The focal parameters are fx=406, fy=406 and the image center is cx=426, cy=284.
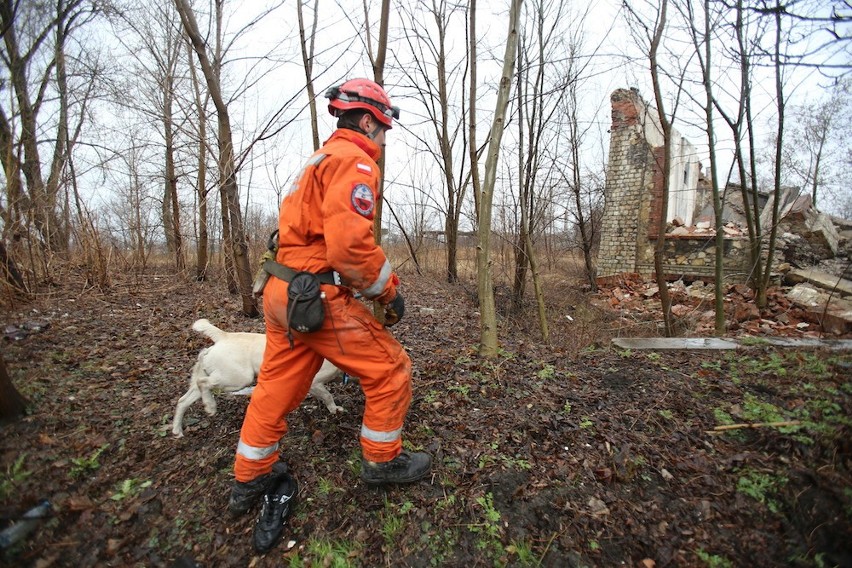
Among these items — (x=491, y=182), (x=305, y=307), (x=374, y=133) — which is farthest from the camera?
(x=491, y=182)

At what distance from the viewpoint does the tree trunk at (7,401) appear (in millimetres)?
2754

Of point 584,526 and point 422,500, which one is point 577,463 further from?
point 422,500

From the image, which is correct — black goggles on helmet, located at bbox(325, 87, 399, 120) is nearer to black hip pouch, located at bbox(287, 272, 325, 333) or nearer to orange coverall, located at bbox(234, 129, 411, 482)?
orange coverall, located at bbox(234, 129, 411, 482)

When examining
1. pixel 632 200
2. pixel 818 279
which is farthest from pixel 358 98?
pixel 632 200

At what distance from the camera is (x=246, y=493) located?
221 centimetres

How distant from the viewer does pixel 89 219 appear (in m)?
6.66

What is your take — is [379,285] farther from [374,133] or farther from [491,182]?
[491,182]

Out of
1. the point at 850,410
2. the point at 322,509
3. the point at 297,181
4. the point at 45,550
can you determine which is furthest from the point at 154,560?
the point at 850,410

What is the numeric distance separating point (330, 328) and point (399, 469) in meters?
0.95

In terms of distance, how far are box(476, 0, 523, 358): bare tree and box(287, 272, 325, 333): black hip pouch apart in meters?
2.30

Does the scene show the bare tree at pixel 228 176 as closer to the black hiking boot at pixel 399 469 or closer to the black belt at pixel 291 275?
the black belt at pixel 291 275

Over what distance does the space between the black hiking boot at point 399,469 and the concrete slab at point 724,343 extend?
3.04m

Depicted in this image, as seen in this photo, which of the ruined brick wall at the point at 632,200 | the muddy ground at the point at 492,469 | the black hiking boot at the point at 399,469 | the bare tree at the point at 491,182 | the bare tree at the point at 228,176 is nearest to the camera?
the muddy ground at the point at 492,469

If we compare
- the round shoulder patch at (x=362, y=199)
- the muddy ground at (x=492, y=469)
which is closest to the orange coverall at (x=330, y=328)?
the round shoulder patch at (x=362, y=199)
